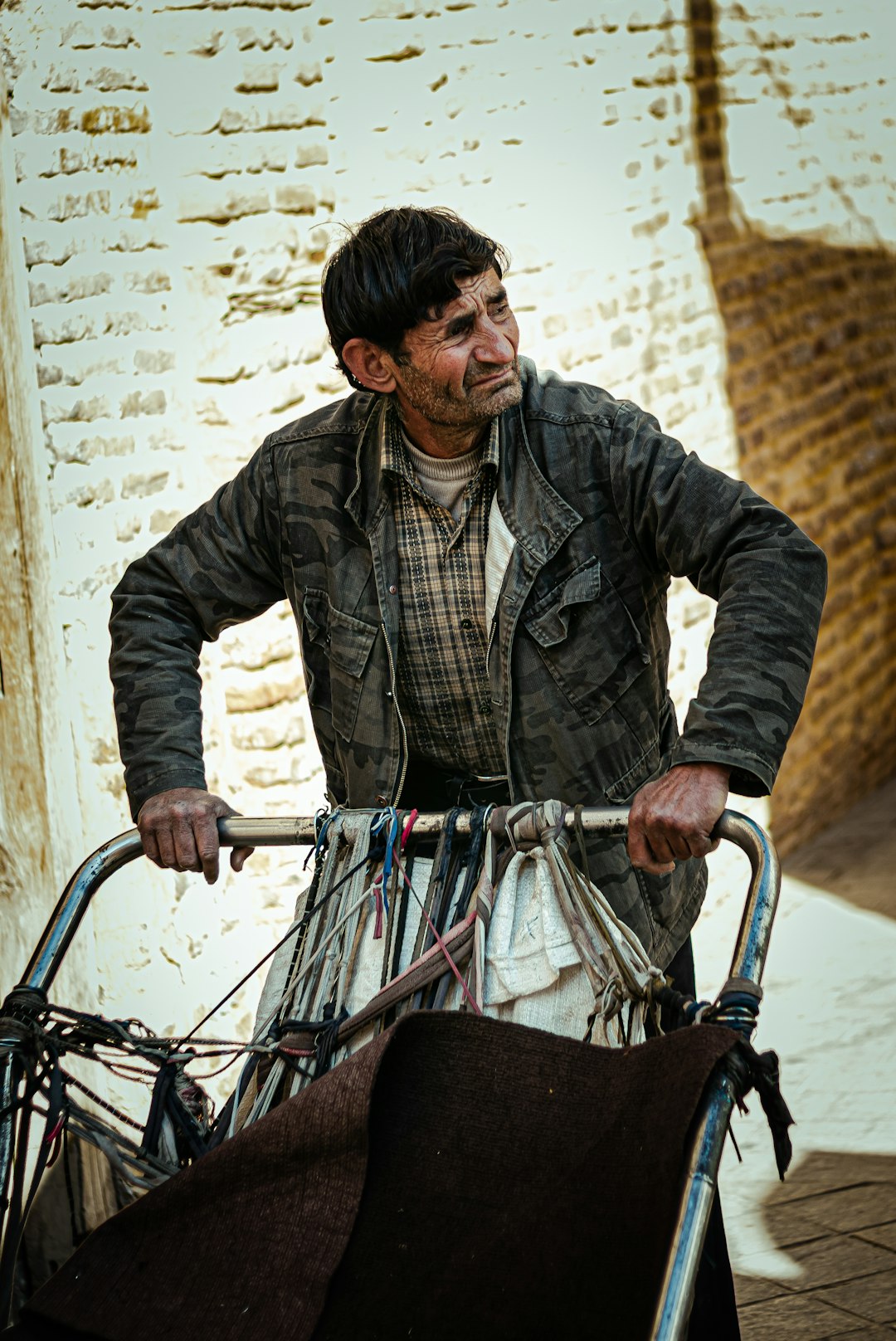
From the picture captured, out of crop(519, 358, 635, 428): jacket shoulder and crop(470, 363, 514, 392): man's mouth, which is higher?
crop(470, 363, 514, 392): man's mouth

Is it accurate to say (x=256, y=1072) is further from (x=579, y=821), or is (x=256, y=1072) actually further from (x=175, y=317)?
(x=175, y=317)

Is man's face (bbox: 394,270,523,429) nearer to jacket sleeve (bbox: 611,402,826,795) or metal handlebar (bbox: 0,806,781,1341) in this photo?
jacket sleeve (bbox: 611,402,826,795)

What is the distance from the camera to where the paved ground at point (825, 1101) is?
3.25 metres

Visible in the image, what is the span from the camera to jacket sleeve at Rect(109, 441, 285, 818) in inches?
96.1

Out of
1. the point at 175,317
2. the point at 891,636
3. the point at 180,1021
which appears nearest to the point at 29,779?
the point at 180,1021

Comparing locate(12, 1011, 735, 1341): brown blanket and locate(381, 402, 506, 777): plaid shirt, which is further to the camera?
locate(381, 402, 506, 777): plaid shirt

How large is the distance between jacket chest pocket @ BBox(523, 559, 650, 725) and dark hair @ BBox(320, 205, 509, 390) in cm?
48

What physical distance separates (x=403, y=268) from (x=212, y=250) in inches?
83.8

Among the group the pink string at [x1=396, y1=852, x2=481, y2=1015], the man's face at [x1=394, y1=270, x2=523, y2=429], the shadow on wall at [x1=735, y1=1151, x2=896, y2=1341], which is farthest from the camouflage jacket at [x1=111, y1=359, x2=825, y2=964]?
the shadow on wall at [x1=735, y1=1151, x2=896, y2=1341]

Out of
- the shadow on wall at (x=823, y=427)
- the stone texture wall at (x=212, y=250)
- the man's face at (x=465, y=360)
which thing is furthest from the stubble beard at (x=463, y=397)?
the shadow on wall at (x=823, y=427)

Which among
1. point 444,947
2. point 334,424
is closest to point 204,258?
point 334,424

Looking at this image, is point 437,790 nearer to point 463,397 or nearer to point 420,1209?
point 463,397

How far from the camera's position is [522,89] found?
5148mm

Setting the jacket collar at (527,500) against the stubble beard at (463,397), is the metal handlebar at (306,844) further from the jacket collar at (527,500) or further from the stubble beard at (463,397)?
the stubble beard at (463,397)
